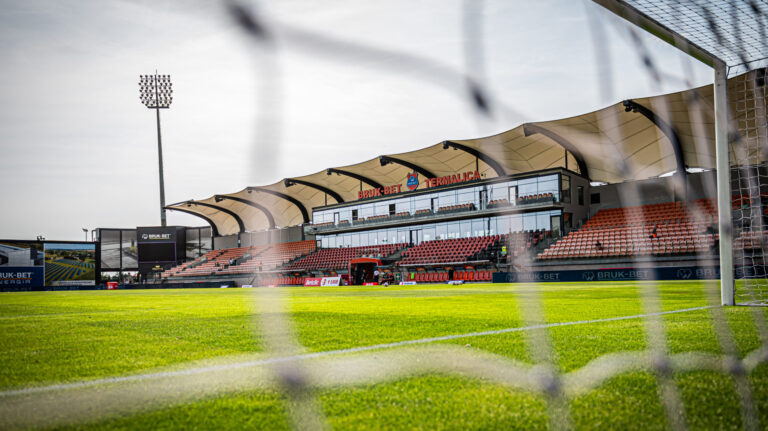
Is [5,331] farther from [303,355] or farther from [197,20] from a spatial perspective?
[197,20]

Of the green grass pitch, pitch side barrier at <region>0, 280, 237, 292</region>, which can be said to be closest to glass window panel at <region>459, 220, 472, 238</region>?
pitch side barrier at <region>0, 280, 237, 292</region>

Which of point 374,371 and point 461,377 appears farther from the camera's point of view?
point 374,371

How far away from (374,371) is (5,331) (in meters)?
5.49

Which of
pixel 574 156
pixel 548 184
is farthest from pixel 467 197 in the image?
pixel 574 156

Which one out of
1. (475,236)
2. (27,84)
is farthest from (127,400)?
(475,236)

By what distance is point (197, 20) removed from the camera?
1223mm

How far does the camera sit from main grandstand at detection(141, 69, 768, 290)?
2598 centimetres

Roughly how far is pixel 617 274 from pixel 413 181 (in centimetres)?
2249

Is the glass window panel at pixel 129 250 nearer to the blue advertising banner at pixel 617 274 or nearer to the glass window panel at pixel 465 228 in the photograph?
the glass window panel at pixel 465 228

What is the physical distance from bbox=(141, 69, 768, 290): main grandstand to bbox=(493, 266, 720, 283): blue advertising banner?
826mm

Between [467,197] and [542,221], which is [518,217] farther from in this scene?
[467,197]

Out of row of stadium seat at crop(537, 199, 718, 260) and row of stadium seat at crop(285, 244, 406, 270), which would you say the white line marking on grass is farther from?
row of stadium seat at crop(285, 244, 406, 270)

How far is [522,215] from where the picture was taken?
1845 cm

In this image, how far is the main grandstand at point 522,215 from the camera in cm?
2598
